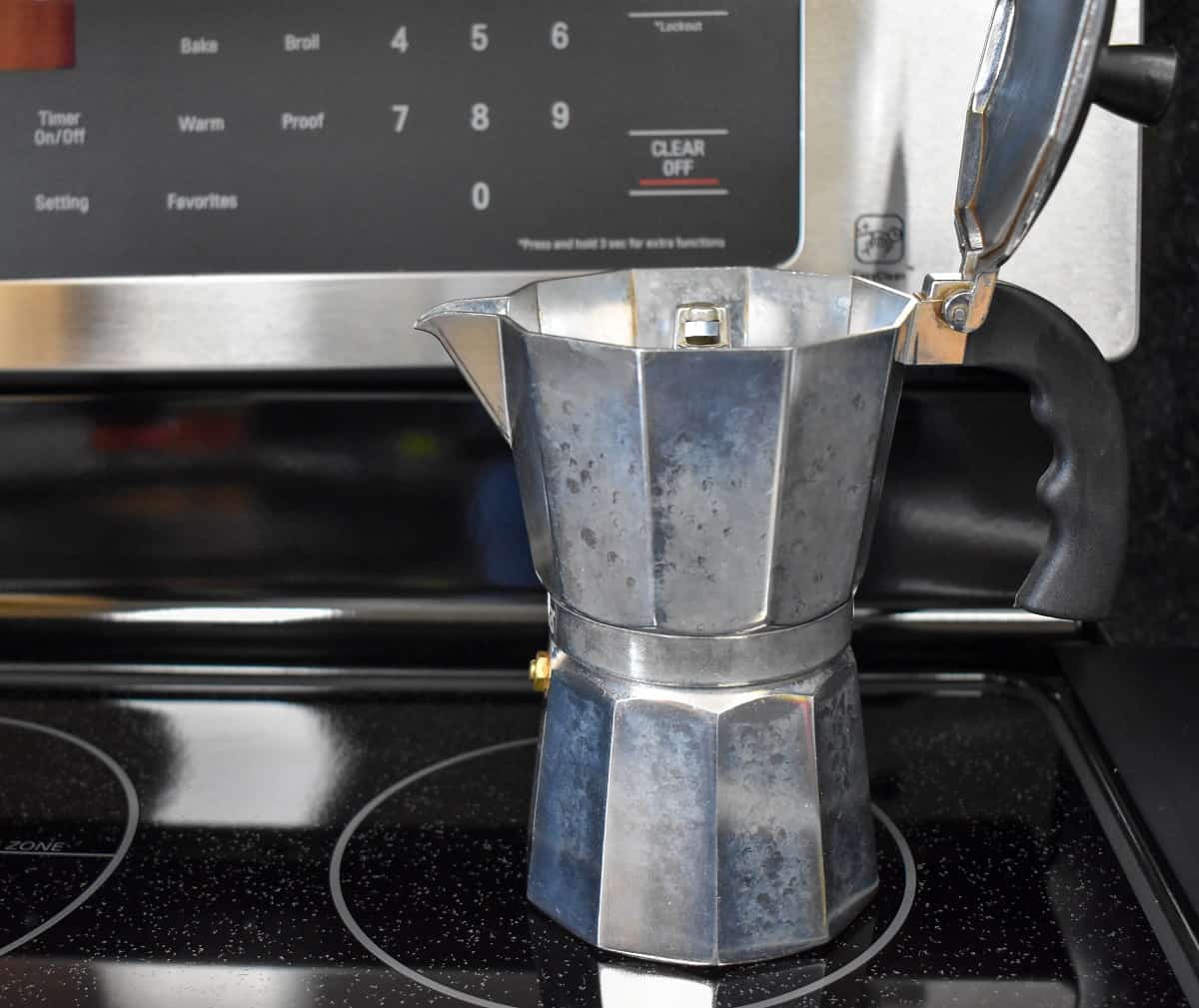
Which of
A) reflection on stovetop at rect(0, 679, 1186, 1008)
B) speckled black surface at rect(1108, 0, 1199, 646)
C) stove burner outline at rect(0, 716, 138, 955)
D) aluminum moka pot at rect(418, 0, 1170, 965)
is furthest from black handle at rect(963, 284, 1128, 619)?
stove burner outline at rect(0, 716, 138, 955)

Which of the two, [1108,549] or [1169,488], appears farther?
[1169,488]

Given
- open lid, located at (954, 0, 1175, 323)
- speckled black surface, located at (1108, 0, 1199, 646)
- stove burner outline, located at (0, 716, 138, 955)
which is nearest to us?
open lid, located at (954, 0, 1175, 323)

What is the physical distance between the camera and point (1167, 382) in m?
0.57

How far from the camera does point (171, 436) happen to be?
57cm

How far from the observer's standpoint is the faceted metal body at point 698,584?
33 cm

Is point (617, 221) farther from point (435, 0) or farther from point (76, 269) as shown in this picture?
point (76, 269)

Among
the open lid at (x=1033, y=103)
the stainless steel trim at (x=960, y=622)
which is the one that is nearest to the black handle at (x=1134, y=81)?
the open lid at (x=1033, y=103)

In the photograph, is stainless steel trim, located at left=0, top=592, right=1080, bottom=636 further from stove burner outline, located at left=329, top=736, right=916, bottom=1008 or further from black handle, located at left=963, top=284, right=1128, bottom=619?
black handle, located at left=963, top=284, right=1128, bottom=619

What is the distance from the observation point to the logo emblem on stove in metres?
0.48

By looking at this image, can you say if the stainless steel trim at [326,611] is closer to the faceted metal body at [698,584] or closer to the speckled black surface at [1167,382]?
the faceted metal body at [698,584]

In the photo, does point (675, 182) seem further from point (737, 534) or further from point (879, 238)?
point (737, 534)

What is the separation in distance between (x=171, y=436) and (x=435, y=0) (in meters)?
0.23

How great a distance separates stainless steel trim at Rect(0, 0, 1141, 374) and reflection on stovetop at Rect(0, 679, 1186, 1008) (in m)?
0.16

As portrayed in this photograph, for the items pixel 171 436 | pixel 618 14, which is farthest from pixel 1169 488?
pixel 171 436
